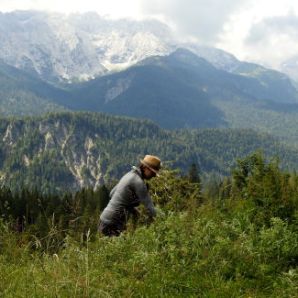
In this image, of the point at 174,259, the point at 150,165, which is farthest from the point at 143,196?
the point at 174,259

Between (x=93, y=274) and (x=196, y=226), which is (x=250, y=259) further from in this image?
(x=93, y=274)

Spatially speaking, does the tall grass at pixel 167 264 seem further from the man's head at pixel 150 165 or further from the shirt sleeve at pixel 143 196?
the man's head at pixel 150 165

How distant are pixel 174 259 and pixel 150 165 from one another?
296cm

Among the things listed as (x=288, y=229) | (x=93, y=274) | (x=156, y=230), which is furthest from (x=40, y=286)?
(x=288, y=229)

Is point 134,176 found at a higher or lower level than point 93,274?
higher

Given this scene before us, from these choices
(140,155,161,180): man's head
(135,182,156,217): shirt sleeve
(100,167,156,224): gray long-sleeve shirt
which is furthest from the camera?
(140,155,161,180): man's head

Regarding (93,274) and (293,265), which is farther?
(293,265)

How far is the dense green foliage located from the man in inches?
28.2

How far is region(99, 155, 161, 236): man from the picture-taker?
419 inches

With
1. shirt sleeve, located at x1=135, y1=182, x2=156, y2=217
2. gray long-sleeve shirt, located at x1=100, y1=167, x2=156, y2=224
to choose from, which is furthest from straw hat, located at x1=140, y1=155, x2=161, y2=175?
shirt sleeve, located at x1=135, y1=182, x2=156, y2=217

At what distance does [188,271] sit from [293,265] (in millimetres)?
1869

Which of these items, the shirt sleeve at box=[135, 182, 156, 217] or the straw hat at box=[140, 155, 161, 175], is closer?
the shirt sleeve at box=[135, 182, 156, 217]

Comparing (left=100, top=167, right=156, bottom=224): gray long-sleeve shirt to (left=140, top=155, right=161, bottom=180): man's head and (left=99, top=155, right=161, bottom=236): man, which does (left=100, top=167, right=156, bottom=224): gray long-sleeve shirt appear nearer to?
(left=99, top=155, right=161, bottom=236): man

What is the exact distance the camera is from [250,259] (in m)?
8.23
